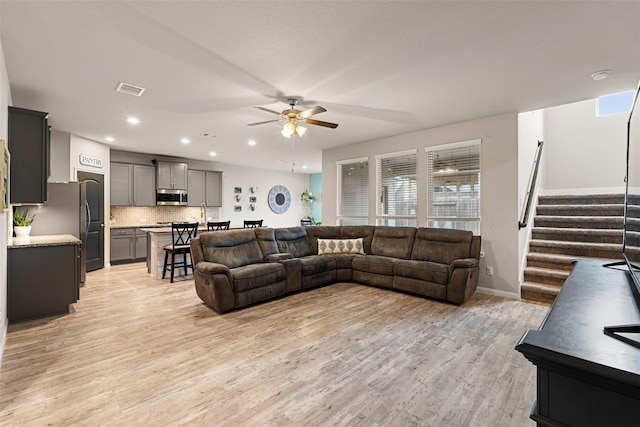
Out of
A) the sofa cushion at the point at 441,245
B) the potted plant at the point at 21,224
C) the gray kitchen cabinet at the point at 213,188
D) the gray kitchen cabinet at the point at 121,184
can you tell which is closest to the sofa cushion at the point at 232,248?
the potted plant at the point at 21,224

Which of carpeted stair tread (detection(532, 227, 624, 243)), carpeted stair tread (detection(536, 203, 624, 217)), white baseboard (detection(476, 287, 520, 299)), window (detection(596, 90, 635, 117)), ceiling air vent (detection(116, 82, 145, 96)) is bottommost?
white baseboard (detection(476, 287, 520, 299))

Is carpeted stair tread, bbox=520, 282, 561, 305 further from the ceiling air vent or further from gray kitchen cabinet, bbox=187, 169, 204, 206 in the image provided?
gray kitchen cabinet, bbox=187, 169, 204, 206

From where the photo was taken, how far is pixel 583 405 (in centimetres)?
85

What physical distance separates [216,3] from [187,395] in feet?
8.84

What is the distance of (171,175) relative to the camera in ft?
25.2

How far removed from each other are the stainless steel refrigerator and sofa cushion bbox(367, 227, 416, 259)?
4.95 m

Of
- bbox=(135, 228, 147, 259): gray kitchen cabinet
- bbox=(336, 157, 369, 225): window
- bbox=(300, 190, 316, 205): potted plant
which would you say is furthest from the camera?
bbox=(300, 190, 316, 205): potted plant

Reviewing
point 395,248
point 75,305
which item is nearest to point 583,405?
point 395,248

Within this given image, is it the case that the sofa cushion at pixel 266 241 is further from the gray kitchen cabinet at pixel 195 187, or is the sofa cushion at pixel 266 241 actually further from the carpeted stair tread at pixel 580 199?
the carpeted stair tread at pixel 580 199

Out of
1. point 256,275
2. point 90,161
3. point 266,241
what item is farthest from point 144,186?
point 256,275

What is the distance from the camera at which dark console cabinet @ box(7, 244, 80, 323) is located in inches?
131

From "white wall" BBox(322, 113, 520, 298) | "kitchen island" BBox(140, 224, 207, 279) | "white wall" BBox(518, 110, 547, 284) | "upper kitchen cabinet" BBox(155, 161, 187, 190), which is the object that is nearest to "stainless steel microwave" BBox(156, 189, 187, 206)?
"upper kitchen cabinet" BBox(155, 161, 187, 190)

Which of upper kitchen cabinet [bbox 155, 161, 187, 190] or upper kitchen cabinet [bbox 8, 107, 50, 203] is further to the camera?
upper kitchen cabinet [bbox 155, 161, 187, 190]

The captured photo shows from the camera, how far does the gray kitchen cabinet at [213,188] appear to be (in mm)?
8508
